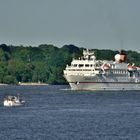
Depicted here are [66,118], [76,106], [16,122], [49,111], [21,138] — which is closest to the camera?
[21,138]

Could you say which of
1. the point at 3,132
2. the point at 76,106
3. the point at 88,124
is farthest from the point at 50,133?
the point at 76,106

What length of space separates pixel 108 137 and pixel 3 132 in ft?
32.0

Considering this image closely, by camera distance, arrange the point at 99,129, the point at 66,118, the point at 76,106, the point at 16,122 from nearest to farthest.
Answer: the point at 99,129, the point at 16,122, the point at 66,118, the point at 76,106

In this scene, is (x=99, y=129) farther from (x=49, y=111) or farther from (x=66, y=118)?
(x=49, y=111)

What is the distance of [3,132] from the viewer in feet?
297

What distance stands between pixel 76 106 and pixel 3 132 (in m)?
44.8

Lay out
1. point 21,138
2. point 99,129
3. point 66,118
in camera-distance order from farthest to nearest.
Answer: point 66,118 → point 99,129 → point 21,138

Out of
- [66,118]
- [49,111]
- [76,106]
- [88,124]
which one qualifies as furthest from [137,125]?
[76,106]

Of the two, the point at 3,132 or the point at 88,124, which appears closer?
the point at 3,132

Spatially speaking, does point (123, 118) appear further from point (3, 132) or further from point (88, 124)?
point (3, 132)

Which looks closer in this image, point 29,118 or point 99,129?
point 99,129

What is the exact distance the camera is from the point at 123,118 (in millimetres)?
109062

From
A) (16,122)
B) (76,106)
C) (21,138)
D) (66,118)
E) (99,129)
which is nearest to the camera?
(21,138)

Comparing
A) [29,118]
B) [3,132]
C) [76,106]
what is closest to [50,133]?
[3,132]
